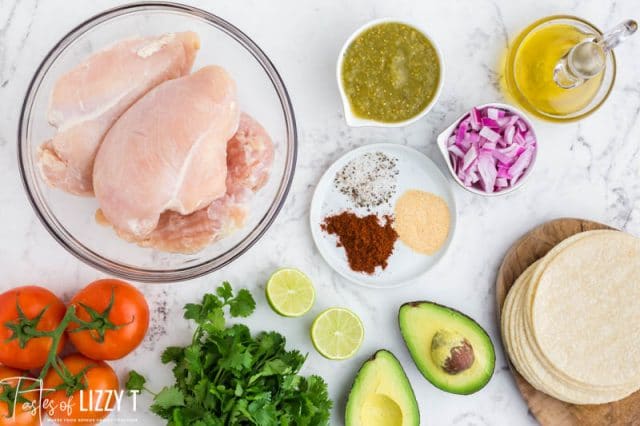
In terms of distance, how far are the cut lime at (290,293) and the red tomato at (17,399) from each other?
29.3 inches

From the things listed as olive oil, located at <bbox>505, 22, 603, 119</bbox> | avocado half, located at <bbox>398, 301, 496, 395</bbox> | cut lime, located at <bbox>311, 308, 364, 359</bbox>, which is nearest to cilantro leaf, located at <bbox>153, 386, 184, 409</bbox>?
cut lime, located at <bbox>311, 308, 364, 359</bbox>

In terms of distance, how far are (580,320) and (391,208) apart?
0.68 metres

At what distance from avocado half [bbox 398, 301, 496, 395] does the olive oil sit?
0.70 meters

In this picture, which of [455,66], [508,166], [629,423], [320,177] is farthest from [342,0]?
[629,423]

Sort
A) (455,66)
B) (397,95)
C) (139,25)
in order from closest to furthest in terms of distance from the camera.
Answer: (139,25), (397,95), (455,66)

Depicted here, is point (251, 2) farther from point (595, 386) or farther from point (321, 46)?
point (595, 386)

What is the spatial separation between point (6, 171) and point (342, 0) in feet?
3.86

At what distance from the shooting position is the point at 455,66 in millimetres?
2068

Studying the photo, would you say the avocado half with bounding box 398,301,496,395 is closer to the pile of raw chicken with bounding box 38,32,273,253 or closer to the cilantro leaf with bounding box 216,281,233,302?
the cilantro leaf with bounding box 216,281,233,302

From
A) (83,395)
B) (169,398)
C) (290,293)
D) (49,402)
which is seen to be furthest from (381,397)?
(49,402)

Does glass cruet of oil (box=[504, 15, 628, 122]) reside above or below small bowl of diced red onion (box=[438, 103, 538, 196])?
above

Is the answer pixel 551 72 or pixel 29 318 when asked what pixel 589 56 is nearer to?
pixel 551 72

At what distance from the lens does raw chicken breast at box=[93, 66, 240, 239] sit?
150 cm

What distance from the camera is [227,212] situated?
1651 millimetres
